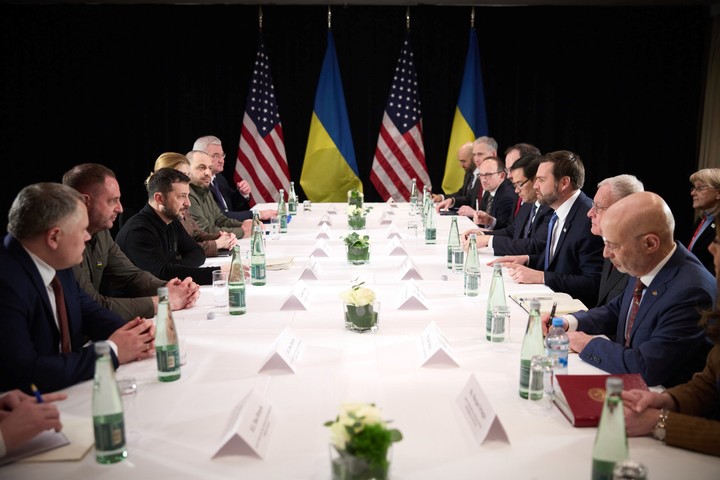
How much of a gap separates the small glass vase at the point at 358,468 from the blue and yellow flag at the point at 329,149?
24.7 feet

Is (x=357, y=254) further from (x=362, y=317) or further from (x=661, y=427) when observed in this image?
(x=661, y=427)

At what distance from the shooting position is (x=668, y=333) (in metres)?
2.25

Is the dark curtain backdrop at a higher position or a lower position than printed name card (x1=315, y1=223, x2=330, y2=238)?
higher

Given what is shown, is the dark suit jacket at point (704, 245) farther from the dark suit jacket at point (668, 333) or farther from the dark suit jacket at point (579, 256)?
the dark suit jacket at point (668, 333)

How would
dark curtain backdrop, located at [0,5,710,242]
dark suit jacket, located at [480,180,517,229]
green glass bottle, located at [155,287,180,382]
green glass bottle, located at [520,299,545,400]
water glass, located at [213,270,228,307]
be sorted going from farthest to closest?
dark curtain backdrop, located at [0,5,710,242]
dark suit jacket, located at [480,180,517,229]
water glass, located at [213,270,228,307]
green glass bottle, located at [155,287,180,382]
green glass bottle, located at [520,299,545,400]

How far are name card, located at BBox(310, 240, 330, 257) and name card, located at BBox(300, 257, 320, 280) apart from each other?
1.48 feet

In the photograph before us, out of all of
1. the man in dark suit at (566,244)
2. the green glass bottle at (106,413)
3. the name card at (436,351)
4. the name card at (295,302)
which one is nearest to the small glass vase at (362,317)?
the name card at (436,351)

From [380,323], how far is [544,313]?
0.67 metres

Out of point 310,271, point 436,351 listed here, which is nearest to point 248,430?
point 436,351

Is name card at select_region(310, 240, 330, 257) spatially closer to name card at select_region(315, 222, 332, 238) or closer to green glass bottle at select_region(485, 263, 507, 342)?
name card at select_region(315, 222, 332, 238)

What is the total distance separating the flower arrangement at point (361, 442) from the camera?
1.32 m

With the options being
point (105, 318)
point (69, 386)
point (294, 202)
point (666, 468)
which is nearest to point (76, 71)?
point (294, 202)

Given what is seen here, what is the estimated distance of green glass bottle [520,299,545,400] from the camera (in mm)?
1954

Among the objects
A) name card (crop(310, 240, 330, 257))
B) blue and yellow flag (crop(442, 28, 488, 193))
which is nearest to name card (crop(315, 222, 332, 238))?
name card (crop(310, 240, 330, 257))
